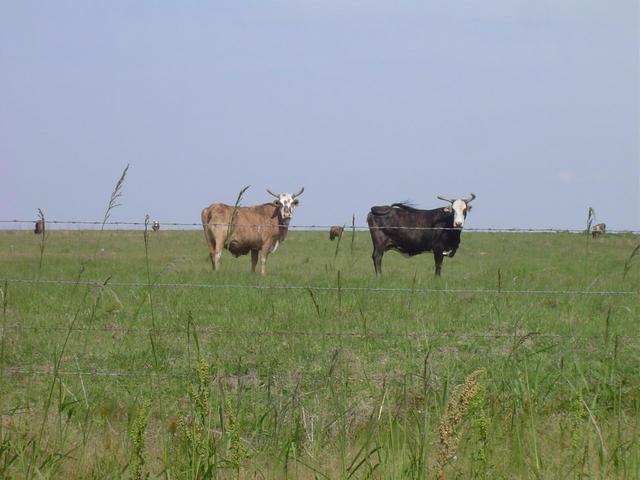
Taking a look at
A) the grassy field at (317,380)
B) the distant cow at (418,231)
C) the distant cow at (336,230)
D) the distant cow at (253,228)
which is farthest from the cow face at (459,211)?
the grassy field at (317,380)

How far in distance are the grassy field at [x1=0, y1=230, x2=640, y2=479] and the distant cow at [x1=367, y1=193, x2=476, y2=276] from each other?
4.19 metres

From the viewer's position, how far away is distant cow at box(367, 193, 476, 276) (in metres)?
18.1

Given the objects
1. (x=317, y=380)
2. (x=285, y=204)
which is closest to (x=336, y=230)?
(x=285, y=204)

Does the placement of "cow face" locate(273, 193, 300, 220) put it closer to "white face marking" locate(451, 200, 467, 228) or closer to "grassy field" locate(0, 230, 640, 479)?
"white face marking" locate(451, 200, 467, 228)

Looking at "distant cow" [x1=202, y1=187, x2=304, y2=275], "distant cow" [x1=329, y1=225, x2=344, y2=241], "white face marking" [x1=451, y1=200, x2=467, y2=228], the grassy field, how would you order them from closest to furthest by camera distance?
the grassy field → "distant cow" [x1=329, y1=225, x2=344, y2=241] → "distant cow" [x1=202, y1=187, x2=304, y2=275] → "white face marking" [x1=451, y1=200, x2=467, y2=228]

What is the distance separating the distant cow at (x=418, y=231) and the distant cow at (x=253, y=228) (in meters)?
1.78

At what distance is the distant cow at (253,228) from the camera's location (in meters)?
17.1

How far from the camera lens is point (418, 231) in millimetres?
18438

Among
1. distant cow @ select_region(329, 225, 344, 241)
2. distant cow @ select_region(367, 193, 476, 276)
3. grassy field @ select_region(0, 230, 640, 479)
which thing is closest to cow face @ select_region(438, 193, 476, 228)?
distant cow @ select_region(367, 193, 476, 276)

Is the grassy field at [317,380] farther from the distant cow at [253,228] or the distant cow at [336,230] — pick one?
the distant cow at [253,228]

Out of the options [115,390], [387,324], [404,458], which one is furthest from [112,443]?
[387,324]

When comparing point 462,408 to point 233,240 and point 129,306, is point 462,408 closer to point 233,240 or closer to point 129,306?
point 129,306

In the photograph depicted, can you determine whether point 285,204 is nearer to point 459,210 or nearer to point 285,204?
point 285,204

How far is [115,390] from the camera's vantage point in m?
6.09
